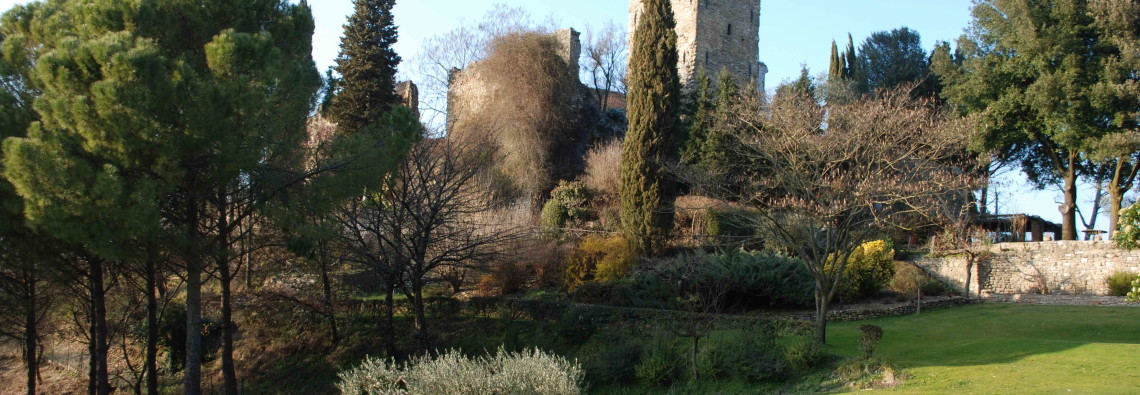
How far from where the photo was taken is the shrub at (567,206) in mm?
25812

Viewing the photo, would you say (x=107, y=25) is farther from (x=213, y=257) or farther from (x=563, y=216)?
(x=563, y=216)

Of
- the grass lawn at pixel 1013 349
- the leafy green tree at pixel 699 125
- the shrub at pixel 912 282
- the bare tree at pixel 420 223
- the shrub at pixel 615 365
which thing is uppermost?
the leafy green tree at pixel 699 125

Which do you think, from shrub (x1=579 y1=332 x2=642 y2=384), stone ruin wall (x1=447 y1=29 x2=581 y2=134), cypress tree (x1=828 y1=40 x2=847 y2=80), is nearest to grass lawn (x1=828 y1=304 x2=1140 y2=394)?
shrub (x1=579 y1=332 x2=642 y2=384)

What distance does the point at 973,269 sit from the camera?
74.4ft

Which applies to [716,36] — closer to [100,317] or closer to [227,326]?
[227,326]

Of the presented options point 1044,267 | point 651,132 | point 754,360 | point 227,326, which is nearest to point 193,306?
point 227,326

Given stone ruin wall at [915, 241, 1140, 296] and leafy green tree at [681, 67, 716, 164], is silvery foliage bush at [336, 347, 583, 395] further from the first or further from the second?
leafy green tree at [681, 67, 716, 164]

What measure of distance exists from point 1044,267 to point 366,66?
913 inches

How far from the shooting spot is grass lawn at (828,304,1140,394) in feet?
31.9

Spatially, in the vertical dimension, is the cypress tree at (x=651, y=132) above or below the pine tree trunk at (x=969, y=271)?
above

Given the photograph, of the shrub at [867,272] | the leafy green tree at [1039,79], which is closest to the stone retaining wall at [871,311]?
the shrub at [867,272]

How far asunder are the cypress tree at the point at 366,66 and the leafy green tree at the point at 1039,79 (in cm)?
2037

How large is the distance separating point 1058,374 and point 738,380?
4.31 meters

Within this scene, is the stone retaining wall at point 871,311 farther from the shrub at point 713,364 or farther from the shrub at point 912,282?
the shrub at point 713,364
